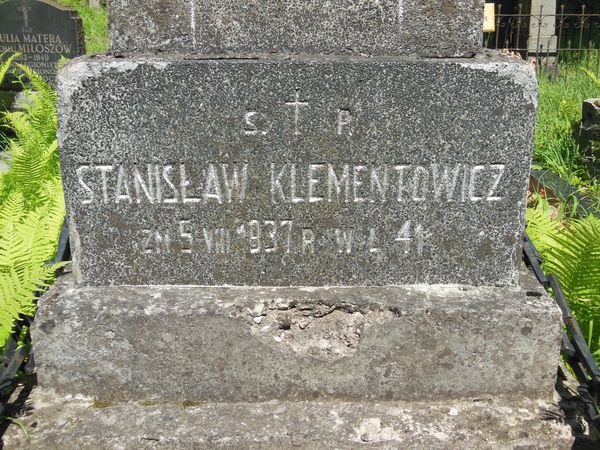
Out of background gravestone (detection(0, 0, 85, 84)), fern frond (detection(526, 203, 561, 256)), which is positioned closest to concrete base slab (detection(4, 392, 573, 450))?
fern frond (detection(526, 203, 561, 256))

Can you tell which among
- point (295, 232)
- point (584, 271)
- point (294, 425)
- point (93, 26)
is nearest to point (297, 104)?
point (295, 232)

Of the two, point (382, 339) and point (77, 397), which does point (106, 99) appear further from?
point (382, 339)

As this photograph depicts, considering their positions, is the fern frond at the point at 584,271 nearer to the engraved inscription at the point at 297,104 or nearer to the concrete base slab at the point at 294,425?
the concrete base slab at the point at 294,425

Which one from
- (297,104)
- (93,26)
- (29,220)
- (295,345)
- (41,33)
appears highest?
(93,26)

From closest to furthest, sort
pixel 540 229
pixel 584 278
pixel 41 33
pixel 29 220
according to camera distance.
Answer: pixel 584 278 → pixel 29 220 → pixel 540 229 → pixel 41 33

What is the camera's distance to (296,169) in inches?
95.4

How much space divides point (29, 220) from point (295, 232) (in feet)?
5.18

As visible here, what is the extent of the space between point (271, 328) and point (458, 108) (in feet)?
3.31

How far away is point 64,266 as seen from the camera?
2.78m

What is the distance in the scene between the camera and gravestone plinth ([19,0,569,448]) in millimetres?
2326

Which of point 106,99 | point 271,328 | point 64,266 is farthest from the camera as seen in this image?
point 64,266

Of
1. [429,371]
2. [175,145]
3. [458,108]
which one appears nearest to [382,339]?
[429,371]

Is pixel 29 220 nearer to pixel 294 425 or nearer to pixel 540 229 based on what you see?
pixel 294 425

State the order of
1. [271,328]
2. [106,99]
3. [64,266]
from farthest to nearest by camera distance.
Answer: [64,266] → [271,328] → [106,99]
